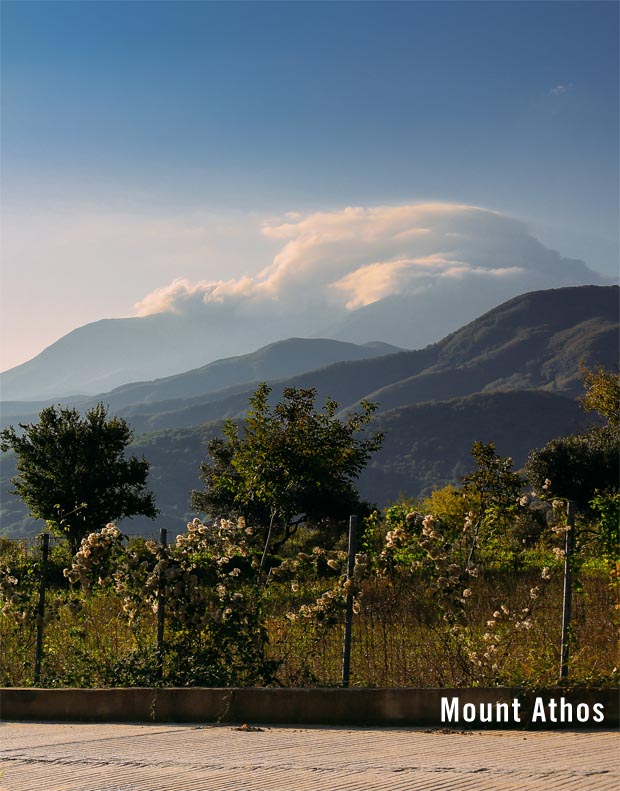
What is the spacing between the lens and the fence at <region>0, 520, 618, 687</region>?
28.4 ft

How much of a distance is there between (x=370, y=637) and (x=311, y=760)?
3.05 m

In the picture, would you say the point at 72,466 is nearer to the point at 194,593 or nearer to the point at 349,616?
the point at 194,593

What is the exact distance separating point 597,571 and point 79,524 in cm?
1830

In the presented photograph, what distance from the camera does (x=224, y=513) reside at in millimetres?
46750

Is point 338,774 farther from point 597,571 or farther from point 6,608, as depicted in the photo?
point 597,571

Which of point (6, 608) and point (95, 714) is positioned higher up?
point (6, 608)

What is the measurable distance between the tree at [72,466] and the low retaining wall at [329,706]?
1961cm

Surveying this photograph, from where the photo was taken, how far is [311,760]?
6.29m

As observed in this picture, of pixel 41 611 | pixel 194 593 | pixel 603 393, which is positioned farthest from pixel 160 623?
pixel 603 393

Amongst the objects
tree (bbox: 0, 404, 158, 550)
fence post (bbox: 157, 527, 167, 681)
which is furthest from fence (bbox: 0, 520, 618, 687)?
tree (bbox: 0, 404, 158, 550)

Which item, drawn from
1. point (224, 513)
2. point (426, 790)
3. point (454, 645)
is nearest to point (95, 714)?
point (454, 645)

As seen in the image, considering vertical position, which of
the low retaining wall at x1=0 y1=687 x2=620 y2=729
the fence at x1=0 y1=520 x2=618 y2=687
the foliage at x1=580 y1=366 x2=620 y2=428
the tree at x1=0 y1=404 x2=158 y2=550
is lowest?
the low retaining wall at x1=0 y1=687 x2=620 y2=729

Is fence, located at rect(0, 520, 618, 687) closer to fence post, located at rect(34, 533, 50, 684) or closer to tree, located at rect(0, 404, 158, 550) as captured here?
fence post, located at rect(34, 533, 50, 684)

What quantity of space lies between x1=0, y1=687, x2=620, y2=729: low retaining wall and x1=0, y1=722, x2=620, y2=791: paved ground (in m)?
0.30
